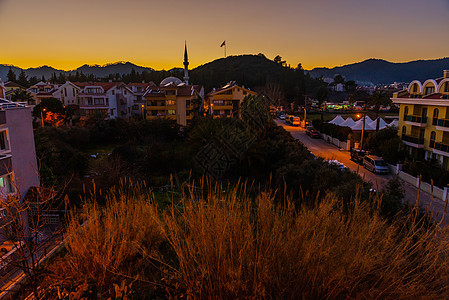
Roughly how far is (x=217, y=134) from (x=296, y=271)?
19.3m

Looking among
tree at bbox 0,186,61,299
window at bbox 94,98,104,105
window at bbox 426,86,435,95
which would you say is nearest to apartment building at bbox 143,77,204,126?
window at bbox 94,98,104,105

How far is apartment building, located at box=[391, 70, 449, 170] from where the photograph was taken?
22.3 metres

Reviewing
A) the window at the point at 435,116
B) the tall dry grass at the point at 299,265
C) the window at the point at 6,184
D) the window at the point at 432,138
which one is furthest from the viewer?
the window at the point at 432,138

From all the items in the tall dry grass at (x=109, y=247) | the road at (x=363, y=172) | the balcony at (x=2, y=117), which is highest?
the balcony at (x=2, y=117)

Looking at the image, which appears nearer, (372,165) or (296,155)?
(296,155)

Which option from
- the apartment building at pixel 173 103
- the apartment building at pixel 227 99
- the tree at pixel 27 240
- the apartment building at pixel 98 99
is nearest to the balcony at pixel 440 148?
the tree at pixel 27 240

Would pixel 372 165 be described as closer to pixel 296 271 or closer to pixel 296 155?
pixel 296 155

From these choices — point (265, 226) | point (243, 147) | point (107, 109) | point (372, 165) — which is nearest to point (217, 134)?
point (243, 147)

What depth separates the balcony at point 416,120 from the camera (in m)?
24.3

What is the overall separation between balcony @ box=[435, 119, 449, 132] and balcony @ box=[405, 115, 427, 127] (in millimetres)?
1366

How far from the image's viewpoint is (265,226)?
414 centimetres

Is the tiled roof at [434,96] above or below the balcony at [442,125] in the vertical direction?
above

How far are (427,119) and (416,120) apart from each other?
84 centimetres

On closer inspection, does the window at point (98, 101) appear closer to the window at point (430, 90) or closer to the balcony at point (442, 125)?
the window at point (430, 90)
